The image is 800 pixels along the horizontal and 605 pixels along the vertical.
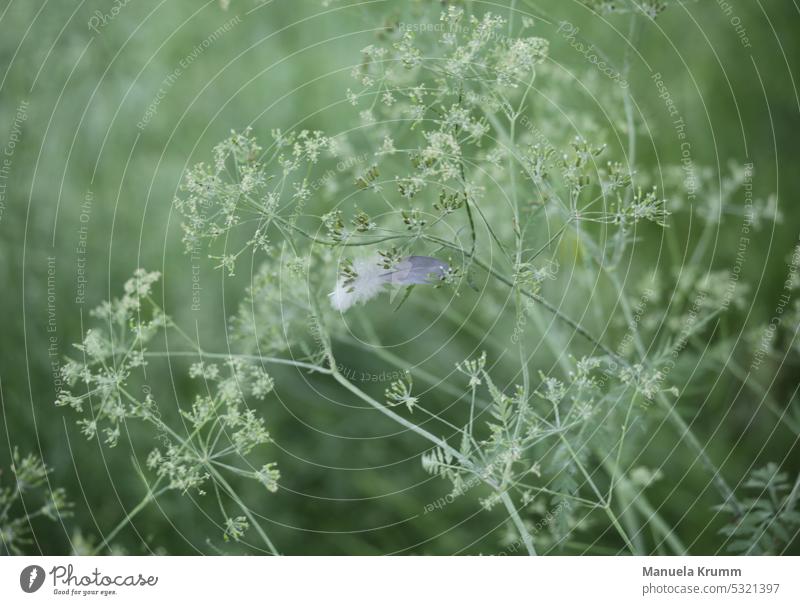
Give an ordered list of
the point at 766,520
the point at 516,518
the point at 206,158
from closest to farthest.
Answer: the point at 516,518, the point at 766,520, the point at 206,158

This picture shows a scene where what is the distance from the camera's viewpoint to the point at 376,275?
0.82 m

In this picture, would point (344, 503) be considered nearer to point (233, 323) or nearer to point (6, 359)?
point (233, 323)

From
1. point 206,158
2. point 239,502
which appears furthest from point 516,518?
point 206,158

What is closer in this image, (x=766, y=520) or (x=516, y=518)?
(x=516, y=518)

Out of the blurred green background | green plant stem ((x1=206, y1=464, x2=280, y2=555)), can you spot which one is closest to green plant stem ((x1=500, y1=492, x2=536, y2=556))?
the blurred green background

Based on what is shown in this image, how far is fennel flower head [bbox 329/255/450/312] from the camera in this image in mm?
792

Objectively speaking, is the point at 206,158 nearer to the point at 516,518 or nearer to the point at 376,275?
the point at 376,275

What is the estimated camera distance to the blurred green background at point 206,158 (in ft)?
3.13

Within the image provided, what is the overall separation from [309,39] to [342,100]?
0.47 feet

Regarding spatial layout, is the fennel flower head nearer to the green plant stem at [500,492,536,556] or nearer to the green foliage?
the green plant stem at [500,492,536,556]

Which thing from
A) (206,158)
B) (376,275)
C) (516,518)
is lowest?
(516,518)

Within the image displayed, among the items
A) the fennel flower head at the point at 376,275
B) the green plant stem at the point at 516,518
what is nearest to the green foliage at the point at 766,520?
the green plant stem at the point at 516,518

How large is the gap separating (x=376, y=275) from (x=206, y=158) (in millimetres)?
353

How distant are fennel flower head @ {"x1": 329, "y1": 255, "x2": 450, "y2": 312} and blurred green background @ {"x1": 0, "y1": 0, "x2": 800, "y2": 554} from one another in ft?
0.64
